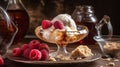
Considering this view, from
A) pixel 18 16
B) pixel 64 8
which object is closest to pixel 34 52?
pixel 18 16

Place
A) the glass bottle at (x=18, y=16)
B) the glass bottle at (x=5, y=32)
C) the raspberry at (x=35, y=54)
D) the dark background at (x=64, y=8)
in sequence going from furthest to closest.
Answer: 1. the dark background at (x=64, y=8)
2. the glass bottle at (x=18, y=16)
3. the glass bottle at (x=5, y=32)
4. the raspberry at (x=35, y=54)

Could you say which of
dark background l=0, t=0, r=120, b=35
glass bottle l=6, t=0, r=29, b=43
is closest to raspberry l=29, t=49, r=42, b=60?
glass bottle l=6, t=0, r=29, b=43

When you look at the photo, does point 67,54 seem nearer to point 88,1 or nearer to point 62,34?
point 62,34

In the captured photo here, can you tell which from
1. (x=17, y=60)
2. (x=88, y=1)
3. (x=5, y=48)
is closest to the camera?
(x=17, y=60)

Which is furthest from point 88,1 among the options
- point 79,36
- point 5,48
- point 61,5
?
point 5,48

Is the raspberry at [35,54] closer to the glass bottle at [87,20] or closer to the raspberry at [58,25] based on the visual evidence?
the raspberry at [58,25]

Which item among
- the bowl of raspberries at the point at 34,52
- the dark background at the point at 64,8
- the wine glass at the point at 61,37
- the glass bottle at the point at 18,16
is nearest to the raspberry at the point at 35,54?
the bowl of raspberries at the point at 34,52
